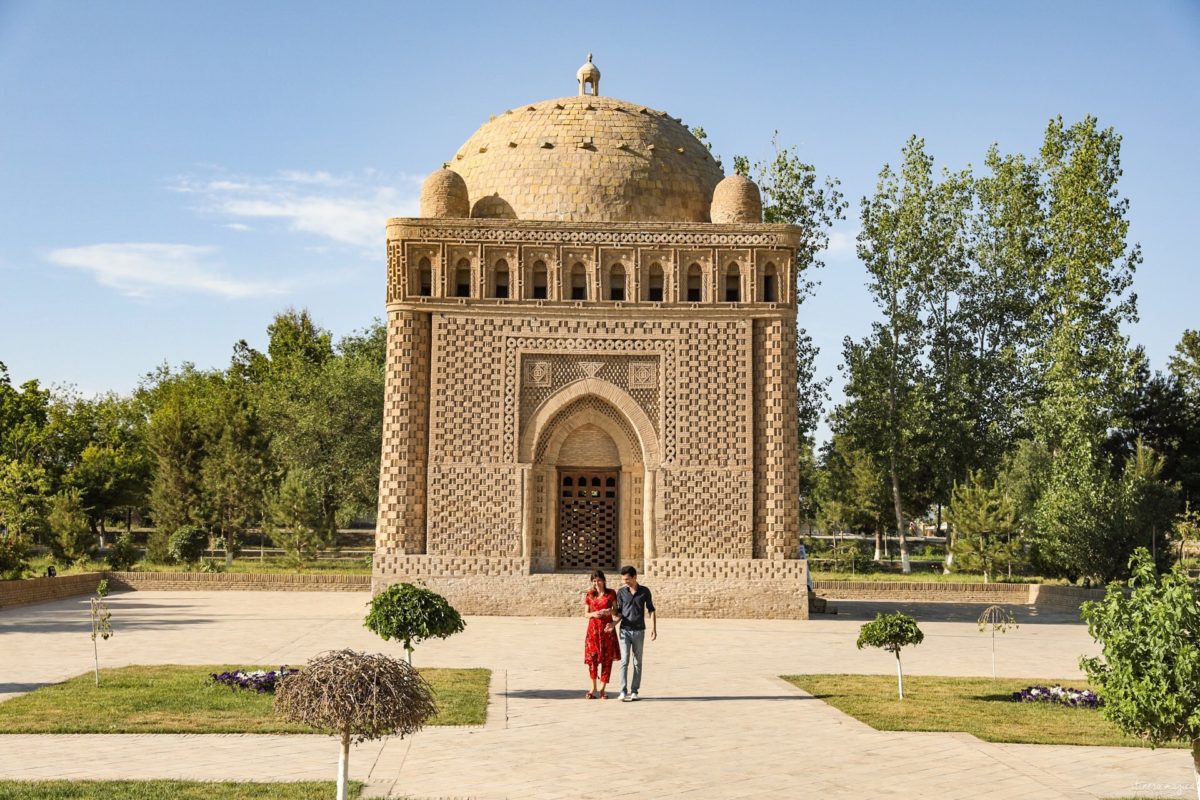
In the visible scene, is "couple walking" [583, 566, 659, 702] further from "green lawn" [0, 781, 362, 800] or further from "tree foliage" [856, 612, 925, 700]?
"green lawn" [0, 781, 362, 800]

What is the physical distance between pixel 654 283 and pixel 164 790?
16.7 metres

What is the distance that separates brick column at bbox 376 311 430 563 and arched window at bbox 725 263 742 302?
5.91 meters

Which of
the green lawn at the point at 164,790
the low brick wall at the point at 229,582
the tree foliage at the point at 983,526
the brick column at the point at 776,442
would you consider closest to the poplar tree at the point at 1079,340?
the tree foliage at the point at 983,526

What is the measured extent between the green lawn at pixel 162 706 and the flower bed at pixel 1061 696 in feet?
18.0

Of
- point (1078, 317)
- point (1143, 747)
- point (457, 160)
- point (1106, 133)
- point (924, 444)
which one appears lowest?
point (1143, 747)

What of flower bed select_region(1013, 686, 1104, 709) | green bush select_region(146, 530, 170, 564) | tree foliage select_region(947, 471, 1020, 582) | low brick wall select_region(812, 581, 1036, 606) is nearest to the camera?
flower bed select_region(1013, 686, 1104, 709)

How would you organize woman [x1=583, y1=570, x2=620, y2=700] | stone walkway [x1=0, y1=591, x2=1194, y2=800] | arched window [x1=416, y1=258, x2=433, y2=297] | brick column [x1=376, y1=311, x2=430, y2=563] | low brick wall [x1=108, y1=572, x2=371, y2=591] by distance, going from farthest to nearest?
low brick wall [x1=108, y1=572, x2=371, y2=591]
arched window [x1=416, y1=258, x2=433, y2=297]
brick column [x1=376, y1=311, x2=430, y2=563]
woman [x1=583, y1=570, x2=620, y2=700]
stone walkway [x1=0, y1=591, x2=1194, y2=800]

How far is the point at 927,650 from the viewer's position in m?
16.6

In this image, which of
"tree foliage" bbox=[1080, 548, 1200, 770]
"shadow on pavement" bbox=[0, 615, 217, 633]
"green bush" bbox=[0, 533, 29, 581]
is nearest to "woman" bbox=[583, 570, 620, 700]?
"tree foliage" bbox=[1080, 548, 1200, 770]

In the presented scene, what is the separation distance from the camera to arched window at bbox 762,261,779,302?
22828mm

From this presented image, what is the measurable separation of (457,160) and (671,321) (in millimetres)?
6371

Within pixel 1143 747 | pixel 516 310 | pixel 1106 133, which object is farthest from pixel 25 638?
pixel 1106 133

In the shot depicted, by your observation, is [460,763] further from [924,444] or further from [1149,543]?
[924,444]

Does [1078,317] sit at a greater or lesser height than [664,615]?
greater
